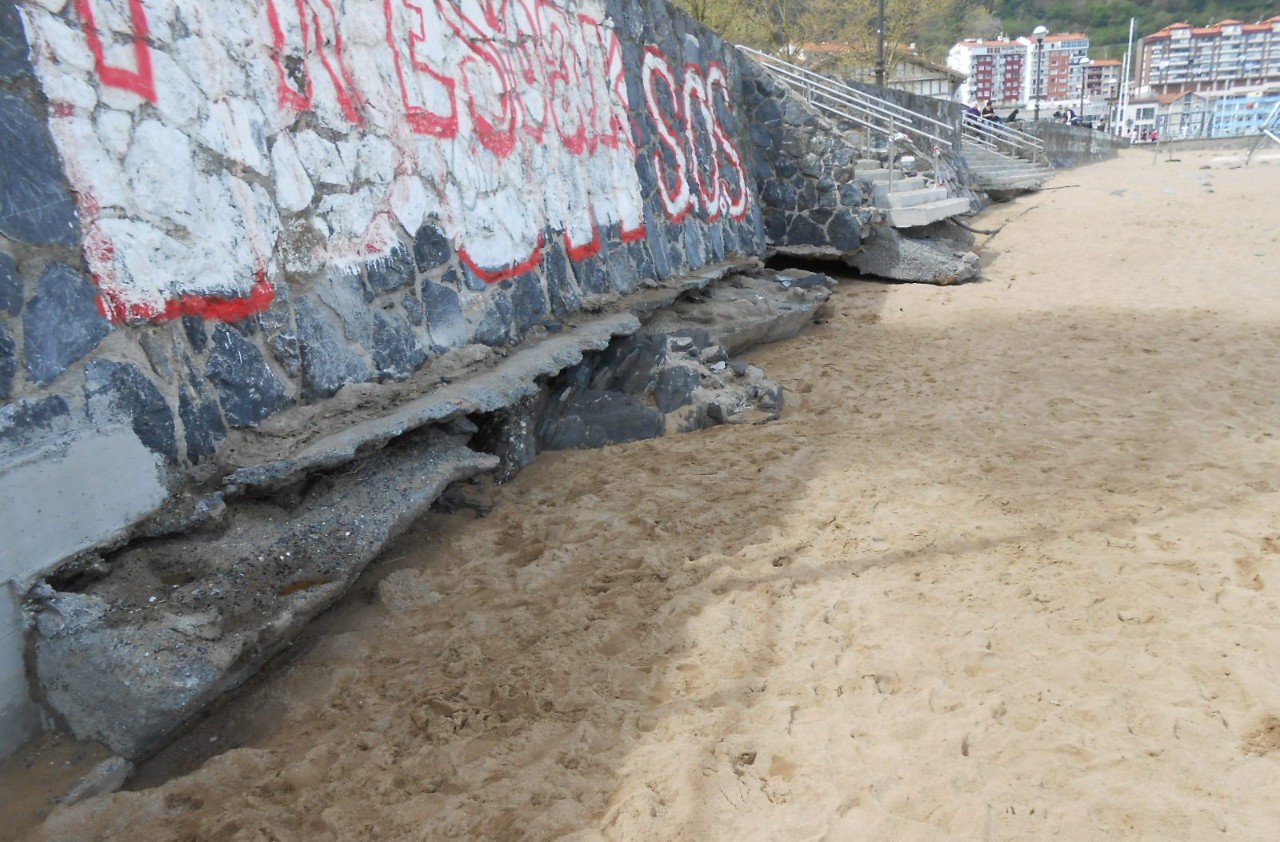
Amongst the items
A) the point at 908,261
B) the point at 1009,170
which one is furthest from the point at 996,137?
the point at 908,261

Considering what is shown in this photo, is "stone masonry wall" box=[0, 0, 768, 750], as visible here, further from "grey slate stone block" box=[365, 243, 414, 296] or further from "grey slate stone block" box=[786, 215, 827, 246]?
"grey slate stone block" box=[786, 215, 827, 246]

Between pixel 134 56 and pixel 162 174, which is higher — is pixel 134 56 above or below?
above

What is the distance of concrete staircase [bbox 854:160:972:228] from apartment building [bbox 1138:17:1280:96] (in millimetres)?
94415

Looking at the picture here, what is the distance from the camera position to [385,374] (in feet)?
13.7

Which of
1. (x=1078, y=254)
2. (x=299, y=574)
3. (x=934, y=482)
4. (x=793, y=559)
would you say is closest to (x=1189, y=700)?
(x=793, y=559)

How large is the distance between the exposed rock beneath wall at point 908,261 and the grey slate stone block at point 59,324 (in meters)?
8.98

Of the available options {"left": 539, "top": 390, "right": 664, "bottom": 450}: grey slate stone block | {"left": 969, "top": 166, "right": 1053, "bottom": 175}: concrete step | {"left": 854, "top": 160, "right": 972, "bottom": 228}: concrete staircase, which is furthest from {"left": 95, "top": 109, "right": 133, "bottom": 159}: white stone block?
{"left": 969, "top": 166, "right": 1053, "bottom": 175}: concrete step

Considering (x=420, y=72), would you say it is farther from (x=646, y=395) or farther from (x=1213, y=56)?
(x=1213, y=56)

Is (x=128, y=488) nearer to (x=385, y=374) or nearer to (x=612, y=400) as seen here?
(x=385, y=374)

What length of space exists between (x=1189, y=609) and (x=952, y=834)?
62.4 inches

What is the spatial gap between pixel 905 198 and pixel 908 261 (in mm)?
1530

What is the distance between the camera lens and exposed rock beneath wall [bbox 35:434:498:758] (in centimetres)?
255

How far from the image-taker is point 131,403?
2.98 meters

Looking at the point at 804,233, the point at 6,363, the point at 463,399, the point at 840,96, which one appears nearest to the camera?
the point at 6,363
